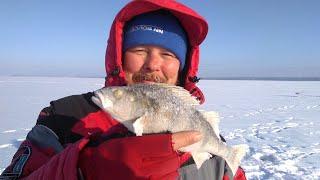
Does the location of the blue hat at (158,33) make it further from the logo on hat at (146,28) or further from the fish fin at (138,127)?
the fish fin at (138,127)

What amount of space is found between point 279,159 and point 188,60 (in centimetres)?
409

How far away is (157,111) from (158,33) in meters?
0.91

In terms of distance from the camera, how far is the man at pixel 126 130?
56.2 inches

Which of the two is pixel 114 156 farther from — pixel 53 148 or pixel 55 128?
pixel 55 128

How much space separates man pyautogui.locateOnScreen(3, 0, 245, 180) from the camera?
1429 mm

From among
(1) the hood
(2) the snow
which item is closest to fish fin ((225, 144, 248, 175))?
(1) the hood

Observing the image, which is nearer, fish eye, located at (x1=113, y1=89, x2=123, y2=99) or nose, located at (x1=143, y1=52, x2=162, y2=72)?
fish eye, located at (x1=113, y1=89, x2=123, y2=99)

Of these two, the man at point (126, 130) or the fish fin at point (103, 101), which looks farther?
the fish fin at point (103, 101)

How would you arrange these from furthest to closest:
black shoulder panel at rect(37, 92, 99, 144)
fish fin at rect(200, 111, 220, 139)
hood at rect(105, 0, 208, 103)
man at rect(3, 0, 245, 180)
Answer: hood at rect(105, 0, 208, 103)
black shoulder panel at rect(37, 92, 99, 144)
fish fin at rect(200, 111, 220, 139)
man at rect(3, 0, 245, 180)

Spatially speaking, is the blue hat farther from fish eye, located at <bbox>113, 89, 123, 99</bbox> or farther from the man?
fish eye, located at <bbox>113, 89, 123, 99</bbox>

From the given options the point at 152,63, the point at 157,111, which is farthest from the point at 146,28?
the point at 157,111

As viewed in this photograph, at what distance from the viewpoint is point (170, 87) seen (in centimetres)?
176

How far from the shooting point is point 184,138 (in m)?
1.50

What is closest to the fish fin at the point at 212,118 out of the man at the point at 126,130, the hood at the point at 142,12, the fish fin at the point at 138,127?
the man at the point at 126,130
